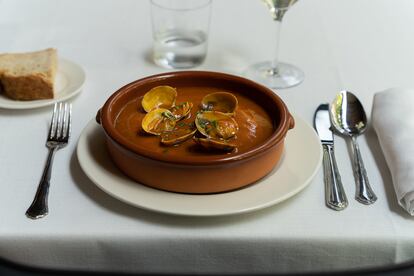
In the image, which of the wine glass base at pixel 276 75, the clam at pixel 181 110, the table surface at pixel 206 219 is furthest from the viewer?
the wine glass base at pixel 276 75

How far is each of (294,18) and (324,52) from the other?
0.59 feet

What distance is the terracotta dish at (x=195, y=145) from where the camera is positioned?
2.02 ft

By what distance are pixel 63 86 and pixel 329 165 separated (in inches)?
18.6

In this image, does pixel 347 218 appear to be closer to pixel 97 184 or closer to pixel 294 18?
pixel 97 184

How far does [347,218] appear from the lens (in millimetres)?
630

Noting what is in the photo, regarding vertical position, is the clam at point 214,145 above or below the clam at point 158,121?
above

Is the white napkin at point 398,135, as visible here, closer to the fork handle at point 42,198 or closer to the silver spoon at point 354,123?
the silver spoon at point 354,123

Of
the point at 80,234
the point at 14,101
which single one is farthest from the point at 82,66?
the point at 80,234

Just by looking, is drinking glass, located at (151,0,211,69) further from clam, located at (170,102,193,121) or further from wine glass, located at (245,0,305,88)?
clam, located at (170,102,193,121)

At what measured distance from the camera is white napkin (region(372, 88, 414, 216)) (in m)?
0.65

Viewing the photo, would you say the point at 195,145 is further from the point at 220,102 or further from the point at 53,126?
the point at 53,126

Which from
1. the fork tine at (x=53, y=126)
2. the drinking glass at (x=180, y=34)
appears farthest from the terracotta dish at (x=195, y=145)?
the drinking glass at (x=180, y=34)

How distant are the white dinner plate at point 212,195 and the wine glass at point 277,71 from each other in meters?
0.22

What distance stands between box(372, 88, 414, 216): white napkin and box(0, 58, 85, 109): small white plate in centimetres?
48
